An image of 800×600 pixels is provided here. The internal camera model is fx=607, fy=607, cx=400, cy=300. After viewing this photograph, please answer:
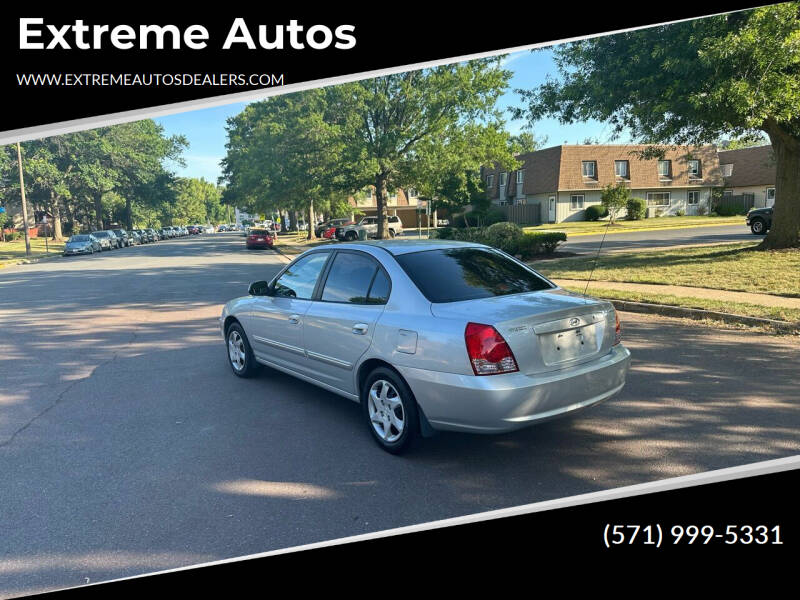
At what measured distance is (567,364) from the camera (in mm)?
4359

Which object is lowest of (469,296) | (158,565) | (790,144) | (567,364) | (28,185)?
(158,565)

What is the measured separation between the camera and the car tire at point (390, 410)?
4.40 metres

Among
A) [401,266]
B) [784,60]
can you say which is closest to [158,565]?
[401,266]

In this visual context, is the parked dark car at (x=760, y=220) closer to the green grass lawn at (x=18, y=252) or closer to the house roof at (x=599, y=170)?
the house roof at (x=599, y=170)

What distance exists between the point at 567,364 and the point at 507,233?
16052 mm

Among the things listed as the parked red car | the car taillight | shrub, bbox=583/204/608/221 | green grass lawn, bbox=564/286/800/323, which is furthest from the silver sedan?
shrub, bbox=583/204/608/221

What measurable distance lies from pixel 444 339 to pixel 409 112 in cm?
2811

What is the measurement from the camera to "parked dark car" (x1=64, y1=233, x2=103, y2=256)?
38.4m

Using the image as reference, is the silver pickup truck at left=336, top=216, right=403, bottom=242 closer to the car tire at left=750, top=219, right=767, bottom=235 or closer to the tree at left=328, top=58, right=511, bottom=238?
the tree at left=328, top=58, right=511, bottom=238

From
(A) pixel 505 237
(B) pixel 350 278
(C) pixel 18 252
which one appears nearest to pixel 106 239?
(C) pixel 18 252

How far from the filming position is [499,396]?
157 inches

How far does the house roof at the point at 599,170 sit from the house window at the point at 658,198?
862 mm

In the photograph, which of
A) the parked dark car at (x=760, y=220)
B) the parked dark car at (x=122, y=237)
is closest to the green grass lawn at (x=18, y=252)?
the parked dark car at (x=122, y=237)

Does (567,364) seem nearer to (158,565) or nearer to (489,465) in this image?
(489,465)
